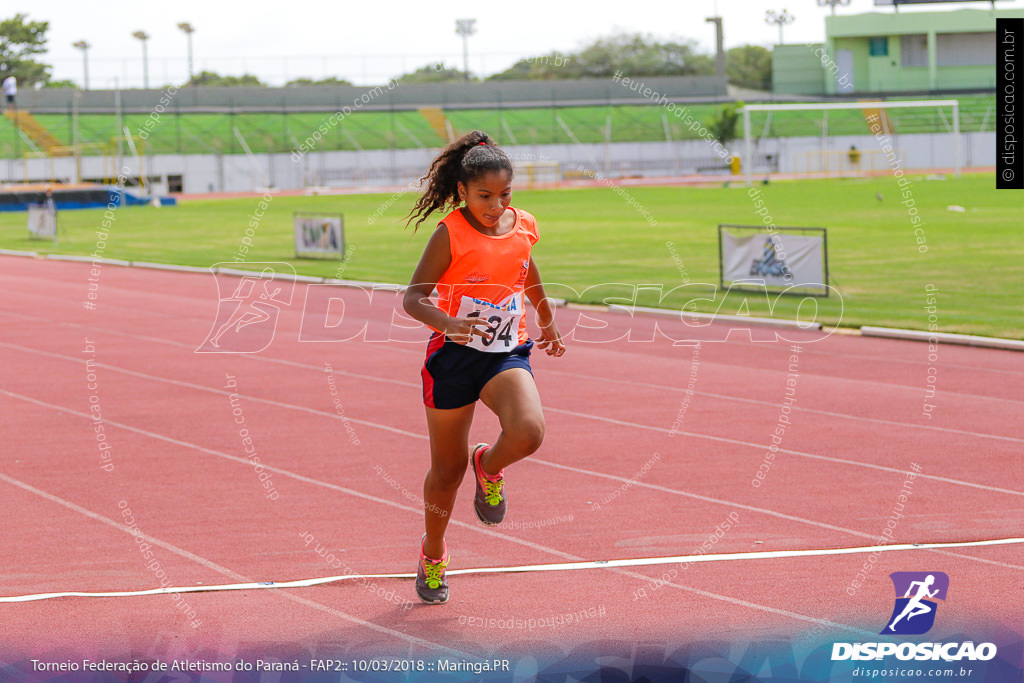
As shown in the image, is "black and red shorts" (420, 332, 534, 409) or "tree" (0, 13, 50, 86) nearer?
"black and red shorts" (420, 332, 534, 409)

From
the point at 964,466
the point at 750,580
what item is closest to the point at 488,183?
the point at 750,580

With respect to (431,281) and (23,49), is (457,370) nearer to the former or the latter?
(431,281)

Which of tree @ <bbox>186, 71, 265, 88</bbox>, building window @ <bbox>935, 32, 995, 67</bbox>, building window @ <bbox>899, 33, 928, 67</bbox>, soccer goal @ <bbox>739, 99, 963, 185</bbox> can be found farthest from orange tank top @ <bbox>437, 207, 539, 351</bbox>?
tree @ <bbox>186, 71, 265, 88</bbox>

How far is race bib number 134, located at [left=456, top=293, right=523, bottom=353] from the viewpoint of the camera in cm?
509

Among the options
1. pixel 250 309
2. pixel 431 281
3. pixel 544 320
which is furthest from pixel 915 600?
pixel 250 309

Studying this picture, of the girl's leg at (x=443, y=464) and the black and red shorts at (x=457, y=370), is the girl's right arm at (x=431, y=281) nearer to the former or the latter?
the black and red shorts at (x=457, y=370)

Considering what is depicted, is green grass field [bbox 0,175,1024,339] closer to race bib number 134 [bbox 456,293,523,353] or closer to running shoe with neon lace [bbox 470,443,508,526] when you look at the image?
running shoe with neon lace [bbox 470,443,508,526]

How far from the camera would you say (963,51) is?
72.4 meters

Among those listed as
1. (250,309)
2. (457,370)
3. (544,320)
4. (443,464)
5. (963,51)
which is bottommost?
(250,309)

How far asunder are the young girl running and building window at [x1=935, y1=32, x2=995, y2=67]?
7363 centimetres

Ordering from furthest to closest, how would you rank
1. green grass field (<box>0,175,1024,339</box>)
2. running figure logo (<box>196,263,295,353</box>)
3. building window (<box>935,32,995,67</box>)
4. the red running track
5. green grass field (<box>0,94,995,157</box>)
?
building window (<box>935,32,995,67</box>) < green grass field (<box>0,94,995,157</box>) < green grass field (<box>0,175,1024,339</box>) < running figure logo (<box>196,263,295,353</box>) < the red running track

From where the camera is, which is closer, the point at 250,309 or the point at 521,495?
the point at 521,495

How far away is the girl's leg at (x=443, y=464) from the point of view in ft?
17.0

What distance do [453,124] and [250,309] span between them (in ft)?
183
